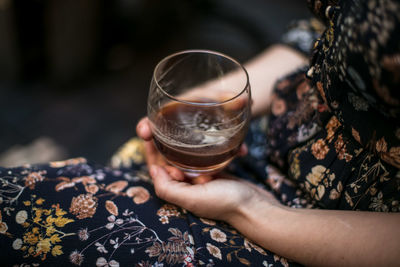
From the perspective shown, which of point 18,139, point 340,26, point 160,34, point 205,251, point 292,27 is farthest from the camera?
point 160,34

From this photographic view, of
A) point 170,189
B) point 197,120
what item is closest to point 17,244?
point 170,189

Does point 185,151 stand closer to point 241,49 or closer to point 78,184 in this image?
point 78,184

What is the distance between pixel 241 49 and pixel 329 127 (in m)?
1.05

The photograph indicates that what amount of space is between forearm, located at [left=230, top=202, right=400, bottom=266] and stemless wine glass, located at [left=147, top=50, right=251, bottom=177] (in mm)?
124

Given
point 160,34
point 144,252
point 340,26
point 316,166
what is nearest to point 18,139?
point 160,34

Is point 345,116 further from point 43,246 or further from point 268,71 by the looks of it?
point 43,246

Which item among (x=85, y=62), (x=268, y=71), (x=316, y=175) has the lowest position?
(x=85, y=62)

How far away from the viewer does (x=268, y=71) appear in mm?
904

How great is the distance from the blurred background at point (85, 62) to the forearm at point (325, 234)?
0.95 m

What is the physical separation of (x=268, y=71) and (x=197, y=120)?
33cm

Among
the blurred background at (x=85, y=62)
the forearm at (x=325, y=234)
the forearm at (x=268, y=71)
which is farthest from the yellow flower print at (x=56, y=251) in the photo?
the blurred background at (x=85, y=62)

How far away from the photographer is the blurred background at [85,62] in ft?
5.02

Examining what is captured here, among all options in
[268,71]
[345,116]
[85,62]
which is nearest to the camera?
[345,116]

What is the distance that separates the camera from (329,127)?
0.64m
